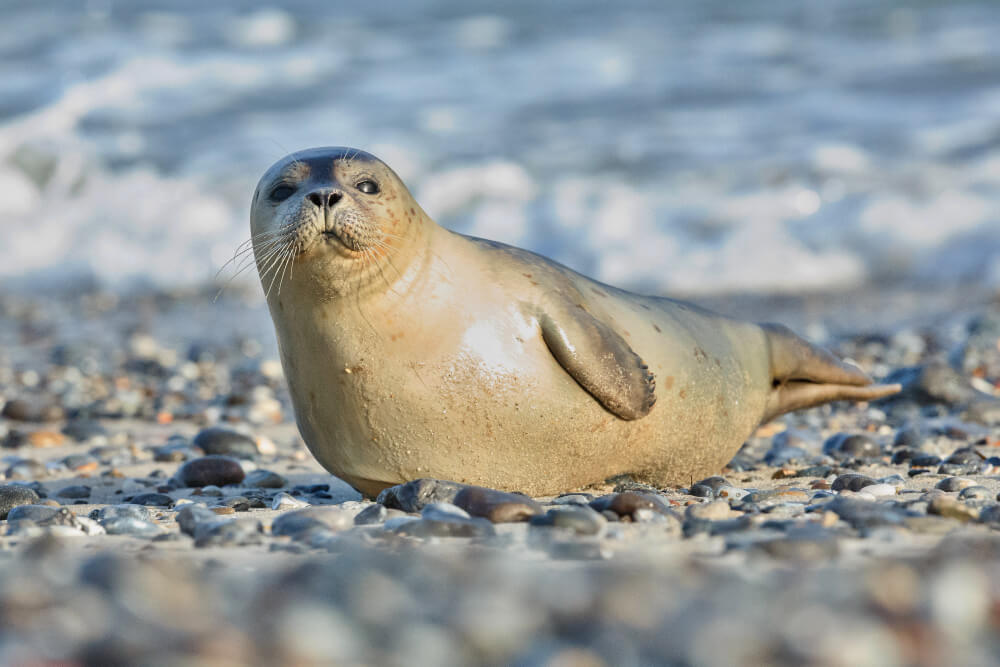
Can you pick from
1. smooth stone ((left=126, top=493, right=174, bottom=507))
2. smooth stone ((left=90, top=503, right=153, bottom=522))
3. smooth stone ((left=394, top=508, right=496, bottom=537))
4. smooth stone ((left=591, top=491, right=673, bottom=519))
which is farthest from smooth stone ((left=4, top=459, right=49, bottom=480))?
smooth stone ((left=591, top=491, right=673, bottom=519))

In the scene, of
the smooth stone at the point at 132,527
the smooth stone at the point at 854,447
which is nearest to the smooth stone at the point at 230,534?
the smooth stone at the point at 132,527

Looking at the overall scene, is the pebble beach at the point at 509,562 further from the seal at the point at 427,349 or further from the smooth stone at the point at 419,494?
the seal at the point at 427,349

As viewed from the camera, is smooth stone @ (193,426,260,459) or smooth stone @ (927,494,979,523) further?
smooth stone @ (193,426,260,459)

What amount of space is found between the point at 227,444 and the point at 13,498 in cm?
153

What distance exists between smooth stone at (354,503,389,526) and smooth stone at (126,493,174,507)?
1.08 metres

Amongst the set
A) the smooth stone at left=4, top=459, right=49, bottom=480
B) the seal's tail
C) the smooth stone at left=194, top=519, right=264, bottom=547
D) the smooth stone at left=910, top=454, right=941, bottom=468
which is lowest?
the smooth stone at left=4, top=459, right=49, bottom=480

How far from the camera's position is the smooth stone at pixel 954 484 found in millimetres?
3668

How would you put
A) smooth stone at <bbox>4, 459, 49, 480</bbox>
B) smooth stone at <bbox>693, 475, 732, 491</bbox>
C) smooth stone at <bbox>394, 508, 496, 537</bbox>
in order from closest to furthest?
smooth stone at <bbox>394, 508, 496, 537</bbox>
smooth stone at <bbox>693, 475, 732, 491</bbox>
smooth stone at <bbox>4, 459, 49, 480</bbox>

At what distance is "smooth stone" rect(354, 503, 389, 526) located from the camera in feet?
10.1

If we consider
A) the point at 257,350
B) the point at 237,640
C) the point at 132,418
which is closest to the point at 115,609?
the point at 237,640

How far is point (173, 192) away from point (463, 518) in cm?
1192

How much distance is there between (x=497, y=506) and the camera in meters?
3.07

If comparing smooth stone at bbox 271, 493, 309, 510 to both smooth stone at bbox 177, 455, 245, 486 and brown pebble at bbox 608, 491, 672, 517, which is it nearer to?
smooth stone at bbox 177, 455, 245, 486

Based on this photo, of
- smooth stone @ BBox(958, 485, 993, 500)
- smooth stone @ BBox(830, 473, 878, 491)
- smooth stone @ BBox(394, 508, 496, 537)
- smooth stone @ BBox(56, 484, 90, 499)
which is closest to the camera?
smooth stone @ BBox(394, 508, 496, 537)
